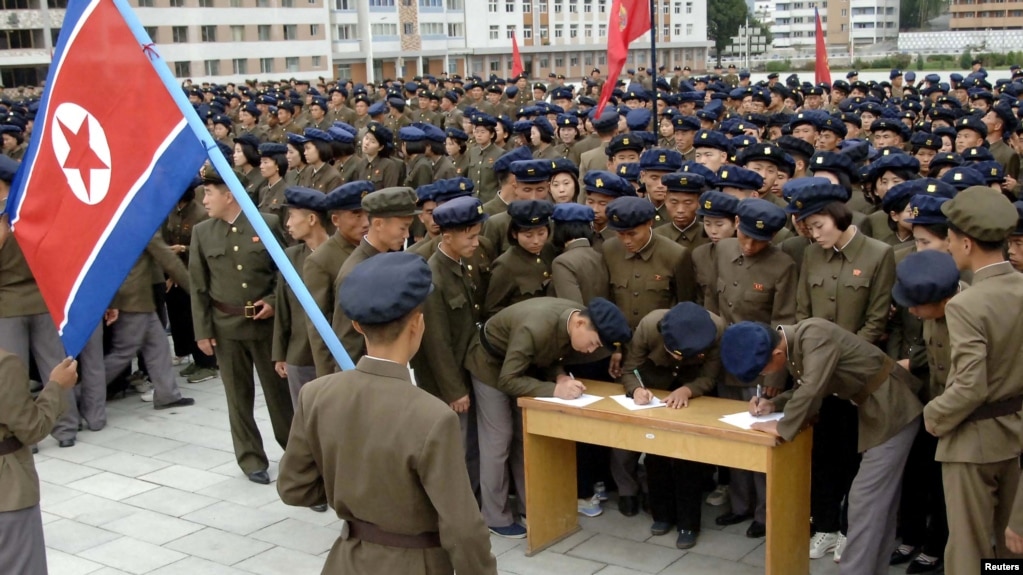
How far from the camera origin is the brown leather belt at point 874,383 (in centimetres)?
501

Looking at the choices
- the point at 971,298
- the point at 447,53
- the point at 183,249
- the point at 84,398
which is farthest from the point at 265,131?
the point at 447,53

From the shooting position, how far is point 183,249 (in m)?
9.52

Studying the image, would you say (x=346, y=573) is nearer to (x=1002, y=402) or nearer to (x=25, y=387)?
(x=25, y=387)

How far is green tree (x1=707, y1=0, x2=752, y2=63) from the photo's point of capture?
88812 mm

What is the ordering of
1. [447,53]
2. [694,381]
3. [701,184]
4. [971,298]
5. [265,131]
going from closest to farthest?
[971,298]
[694,381]
[701,184]
[265,131]
[447,53]

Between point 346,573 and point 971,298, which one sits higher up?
point 971,298

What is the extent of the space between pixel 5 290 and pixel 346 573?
5253 mm

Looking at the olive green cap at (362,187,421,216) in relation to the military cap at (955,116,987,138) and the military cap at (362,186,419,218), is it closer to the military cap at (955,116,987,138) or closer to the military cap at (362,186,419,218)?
the military cap at (362,186,419,218)

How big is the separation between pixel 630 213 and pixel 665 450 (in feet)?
4.98

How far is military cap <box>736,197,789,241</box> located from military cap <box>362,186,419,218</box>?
188 cm

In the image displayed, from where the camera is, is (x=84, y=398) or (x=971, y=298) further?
(x=84, y=398)

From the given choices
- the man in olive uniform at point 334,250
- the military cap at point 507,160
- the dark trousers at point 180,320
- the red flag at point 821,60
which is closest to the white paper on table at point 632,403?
the man in olive uniform at point 334,250

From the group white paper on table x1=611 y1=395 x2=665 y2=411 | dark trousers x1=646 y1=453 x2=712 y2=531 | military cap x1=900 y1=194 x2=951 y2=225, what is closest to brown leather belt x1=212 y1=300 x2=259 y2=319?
white paper on table x1=611 y1=395 x2=665 y2=411

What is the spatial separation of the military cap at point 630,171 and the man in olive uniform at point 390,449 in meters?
4.96
